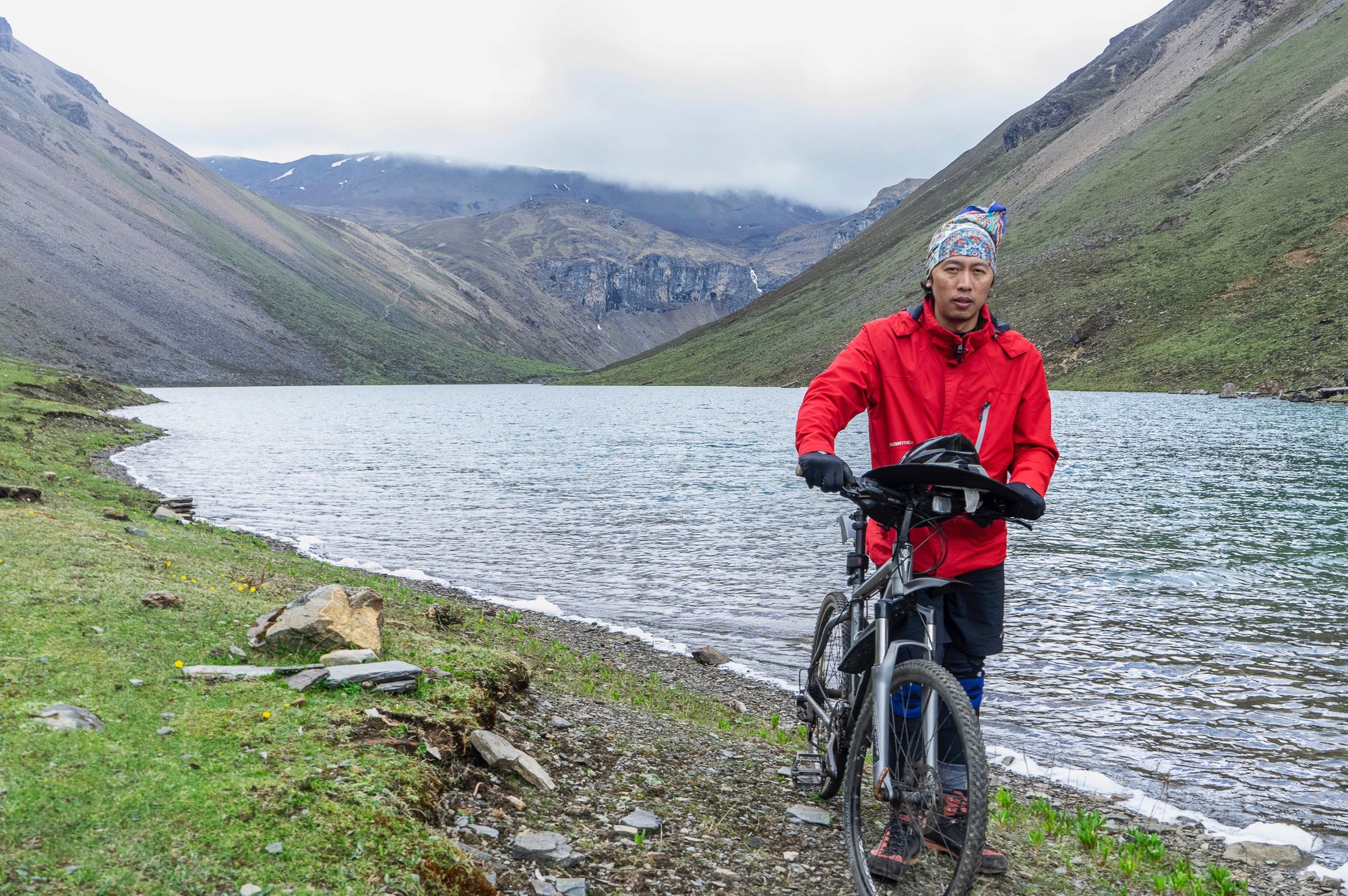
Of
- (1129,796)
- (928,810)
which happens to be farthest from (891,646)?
(1129,796)

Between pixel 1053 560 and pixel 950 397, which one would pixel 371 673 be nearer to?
pixel 950 397

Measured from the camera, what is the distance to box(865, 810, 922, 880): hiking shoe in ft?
17.1

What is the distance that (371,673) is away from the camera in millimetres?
7391

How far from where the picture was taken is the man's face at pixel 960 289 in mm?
5434

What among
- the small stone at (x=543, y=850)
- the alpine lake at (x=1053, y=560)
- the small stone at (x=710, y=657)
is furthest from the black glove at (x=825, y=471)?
the small stone at (x=710, y=657)

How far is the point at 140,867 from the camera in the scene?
436cm

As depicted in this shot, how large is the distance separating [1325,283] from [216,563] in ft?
446

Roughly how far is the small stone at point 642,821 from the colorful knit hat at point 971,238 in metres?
4.66

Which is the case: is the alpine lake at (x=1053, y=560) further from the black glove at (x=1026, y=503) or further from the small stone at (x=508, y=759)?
the small stone at (x=508, y=759)

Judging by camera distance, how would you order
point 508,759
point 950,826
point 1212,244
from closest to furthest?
point 950,826 → point 508,759 → point 1212,244

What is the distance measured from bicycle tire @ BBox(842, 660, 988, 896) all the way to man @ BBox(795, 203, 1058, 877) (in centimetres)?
14

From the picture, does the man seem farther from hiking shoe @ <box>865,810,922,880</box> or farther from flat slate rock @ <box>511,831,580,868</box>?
flat slate rock @ <box>511,831,580,868</box>

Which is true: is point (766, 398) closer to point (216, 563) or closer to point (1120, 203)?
point (1120, 203)

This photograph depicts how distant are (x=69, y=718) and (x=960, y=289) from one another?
6.79 m
